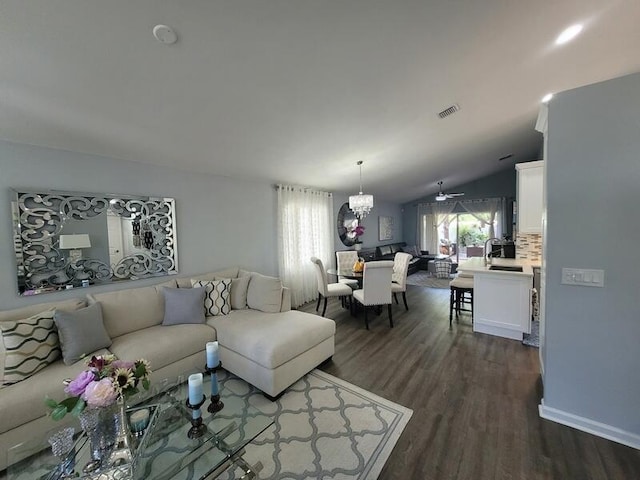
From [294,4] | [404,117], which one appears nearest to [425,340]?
[404,117]

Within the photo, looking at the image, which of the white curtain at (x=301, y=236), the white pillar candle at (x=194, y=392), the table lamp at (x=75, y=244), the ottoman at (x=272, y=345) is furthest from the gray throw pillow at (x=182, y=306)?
the white curtain at (x=301, y=236)

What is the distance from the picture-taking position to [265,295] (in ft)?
10.1

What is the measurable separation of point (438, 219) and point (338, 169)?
5.61 meters

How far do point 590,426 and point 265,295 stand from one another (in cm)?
301

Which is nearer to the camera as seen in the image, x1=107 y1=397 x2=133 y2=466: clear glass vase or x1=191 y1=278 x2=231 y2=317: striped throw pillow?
x1=107 y1=397 x2=133 y2=466: clear glass vase

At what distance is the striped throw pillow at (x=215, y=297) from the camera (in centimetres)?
300

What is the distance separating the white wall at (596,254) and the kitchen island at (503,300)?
4.54ft

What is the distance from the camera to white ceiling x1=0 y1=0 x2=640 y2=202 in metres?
1.44

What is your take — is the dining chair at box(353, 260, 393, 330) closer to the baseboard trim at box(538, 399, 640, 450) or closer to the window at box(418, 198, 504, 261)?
the baseboard trim at box(538, 399, 640, 450)

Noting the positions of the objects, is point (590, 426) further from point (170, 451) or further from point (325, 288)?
point (325, 288)

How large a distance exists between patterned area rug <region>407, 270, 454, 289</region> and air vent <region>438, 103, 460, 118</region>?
4436 mm

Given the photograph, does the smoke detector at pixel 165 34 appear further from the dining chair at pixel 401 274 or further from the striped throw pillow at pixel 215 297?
the dining chair at pixel 401 274

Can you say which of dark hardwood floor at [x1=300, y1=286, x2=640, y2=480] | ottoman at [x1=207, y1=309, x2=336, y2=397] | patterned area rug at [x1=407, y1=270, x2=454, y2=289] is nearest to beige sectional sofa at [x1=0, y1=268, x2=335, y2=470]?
ottoman at [x1=207, y1=309, x2=336, y2=397]

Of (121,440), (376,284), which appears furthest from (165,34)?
(376,284)
